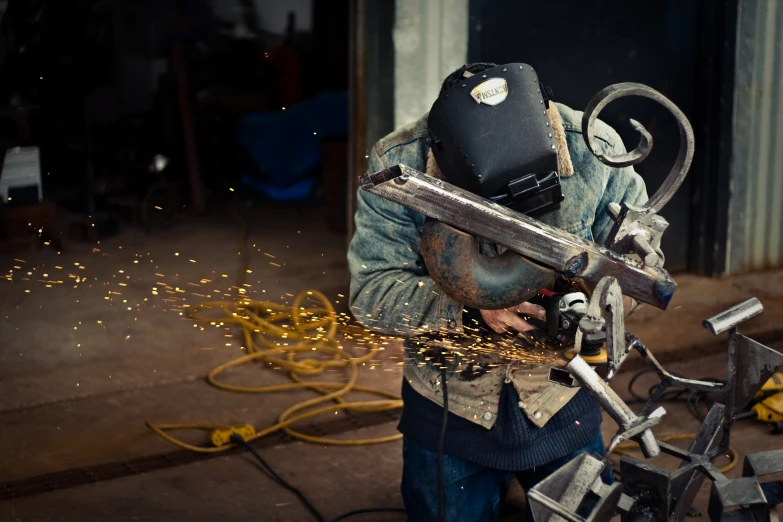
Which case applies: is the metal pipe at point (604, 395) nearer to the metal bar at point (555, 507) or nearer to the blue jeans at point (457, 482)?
the metal bar at point (555, 507)

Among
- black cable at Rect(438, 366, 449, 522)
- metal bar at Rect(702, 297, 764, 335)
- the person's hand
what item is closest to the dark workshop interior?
metal bar at Rect(702, 297, 764, 335)

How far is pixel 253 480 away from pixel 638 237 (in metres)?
2.03

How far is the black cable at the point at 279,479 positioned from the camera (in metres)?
3.13

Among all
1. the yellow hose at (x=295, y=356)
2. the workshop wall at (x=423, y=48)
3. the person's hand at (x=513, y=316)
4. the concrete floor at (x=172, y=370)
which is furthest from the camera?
the workshop wall at (x=423, y=48)

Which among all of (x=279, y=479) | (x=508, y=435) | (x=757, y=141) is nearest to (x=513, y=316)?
(x=508, y=435)

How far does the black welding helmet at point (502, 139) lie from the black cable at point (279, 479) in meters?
1.56

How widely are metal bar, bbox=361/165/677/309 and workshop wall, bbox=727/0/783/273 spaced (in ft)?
13.4

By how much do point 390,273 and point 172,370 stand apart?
2.48 metres

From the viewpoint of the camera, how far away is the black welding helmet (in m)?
1.89

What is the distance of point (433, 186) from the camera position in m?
1.72

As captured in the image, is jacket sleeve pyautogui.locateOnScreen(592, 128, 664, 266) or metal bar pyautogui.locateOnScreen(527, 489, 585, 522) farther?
jacket sleeve pyautogui.locateOnScreen(592, 128, 664, 266)

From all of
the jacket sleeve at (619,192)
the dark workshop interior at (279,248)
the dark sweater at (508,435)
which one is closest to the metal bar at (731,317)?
the dark workshop interior at (279,248)

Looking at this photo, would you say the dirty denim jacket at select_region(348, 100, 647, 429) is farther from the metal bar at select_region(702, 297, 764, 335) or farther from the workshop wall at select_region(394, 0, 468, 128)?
the workshop wall at select_region(394, 0, 468, 128)

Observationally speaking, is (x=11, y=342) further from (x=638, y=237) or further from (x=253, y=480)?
(x=638, y=237)
